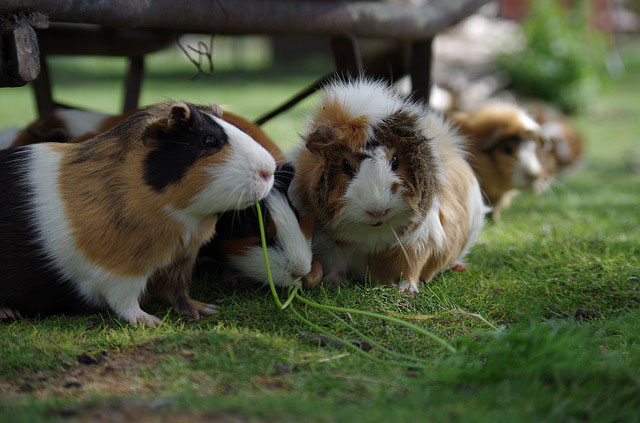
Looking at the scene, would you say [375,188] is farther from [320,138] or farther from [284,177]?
[284,177]

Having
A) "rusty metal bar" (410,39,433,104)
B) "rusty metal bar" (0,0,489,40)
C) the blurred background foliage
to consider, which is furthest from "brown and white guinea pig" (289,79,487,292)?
the blurred background foliage

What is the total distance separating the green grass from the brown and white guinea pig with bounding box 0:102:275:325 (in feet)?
0.47

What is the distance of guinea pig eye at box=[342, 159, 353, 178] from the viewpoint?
98.2 inches

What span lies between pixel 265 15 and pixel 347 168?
110cm

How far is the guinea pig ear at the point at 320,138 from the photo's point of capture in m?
2.53

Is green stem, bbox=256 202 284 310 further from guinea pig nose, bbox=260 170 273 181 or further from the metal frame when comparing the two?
the metal frame

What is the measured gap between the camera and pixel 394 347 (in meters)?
2.26

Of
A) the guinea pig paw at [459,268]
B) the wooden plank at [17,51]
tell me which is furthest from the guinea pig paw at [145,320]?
the guinea pig paw at [459,268]

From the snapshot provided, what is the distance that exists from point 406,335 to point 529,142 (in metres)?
2.73

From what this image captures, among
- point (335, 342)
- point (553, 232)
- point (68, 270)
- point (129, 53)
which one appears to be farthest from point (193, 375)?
point (129, 53)

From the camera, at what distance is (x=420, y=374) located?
200 cm

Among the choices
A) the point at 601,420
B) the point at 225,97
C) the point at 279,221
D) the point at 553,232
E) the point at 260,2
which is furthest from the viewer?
the point at 225,97

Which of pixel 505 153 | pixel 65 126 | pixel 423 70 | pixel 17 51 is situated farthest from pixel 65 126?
pixel 505 153

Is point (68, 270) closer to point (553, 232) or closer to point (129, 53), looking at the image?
point (129, 53)
